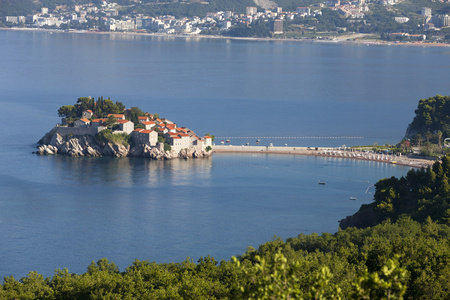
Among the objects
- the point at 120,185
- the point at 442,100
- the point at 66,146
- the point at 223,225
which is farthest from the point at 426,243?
the point at 442,100

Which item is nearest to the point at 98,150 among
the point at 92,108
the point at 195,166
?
the point at 92,108

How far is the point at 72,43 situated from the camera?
146m

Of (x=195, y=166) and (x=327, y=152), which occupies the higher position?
(x=327, y=152)

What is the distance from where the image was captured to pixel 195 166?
1720 inches

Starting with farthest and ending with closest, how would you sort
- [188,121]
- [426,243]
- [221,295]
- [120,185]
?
[188,121] < [120,185] < [426,243] < [221,295]

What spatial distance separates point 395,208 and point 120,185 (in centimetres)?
1446

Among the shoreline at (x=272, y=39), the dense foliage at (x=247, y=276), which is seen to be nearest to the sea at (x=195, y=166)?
the dense foliage at (x=247, y=276)

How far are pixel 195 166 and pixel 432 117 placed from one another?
55.5 ft

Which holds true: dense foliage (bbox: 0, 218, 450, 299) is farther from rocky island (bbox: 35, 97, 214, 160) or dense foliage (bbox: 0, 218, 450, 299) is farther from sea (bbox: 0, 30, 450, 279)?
rocky island (bbox: 35, 97, 214, 160)

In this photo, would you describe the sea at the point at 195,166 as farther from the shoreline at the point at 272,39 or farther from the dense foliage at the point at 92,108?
the shoreline at the point at 272,39

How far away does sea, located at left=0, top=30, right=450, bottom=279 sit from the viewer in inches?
1200

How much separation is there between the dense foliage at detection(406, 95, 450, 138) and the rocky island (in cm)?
1402

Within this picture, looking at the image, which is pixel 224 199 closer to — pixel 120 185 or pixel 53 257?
pixel 120 185

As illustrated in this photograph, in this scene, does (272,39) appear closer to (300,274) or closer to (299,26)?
(299,26)
